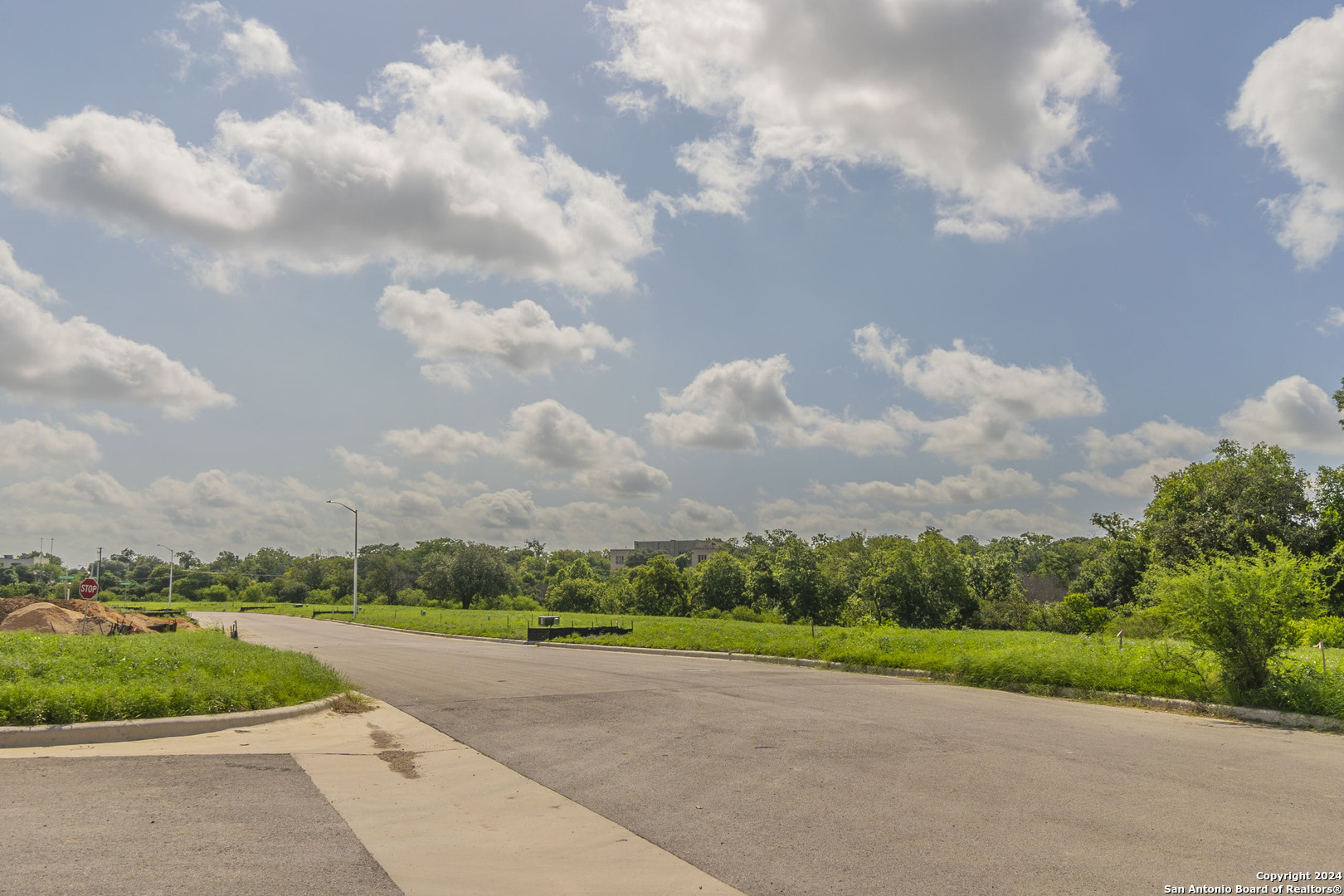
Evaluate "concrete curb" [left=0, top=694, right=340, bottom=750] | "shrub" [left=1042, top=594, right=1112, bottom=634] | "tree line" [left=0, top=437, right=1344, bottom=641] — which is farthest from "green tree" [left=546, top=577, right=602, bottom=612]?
"concrete curb" [left=0, top=694, right=340, bottom=750]

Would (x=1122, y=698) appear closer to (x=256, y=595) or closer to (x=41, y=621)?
(x=41, y=621)

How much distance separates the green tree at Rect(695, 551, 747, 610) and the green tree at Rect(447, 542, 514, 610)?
3189 cm

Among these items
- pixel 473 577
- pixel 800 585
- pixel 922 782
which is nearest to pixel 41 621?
pixel 922 782

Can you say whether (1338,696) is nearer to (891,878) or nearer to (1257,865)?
(1257,865)

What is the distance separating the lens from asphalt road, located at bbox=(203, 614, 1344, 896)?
5570 mm

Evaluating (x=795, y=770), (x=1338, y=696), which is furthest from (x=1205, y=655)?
(x=795, y=770)

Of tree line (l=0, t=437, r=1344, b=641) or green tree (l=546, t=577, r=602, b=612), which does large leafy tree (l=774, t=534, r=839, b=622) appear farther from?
green tree (l=546, t=577, r=602, b=612)

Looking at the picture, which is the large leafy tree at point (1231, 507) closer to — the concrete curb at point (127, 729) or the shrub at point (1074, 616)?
the shrub at point (1074, 616)

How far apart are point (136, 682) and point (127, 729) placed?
1.65 metres

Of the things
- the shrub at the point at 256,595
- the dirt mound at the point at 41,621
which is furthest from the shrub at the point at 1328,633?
the shrub at the point at 256,595

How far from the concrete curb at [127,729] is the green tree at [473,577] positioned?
262ft

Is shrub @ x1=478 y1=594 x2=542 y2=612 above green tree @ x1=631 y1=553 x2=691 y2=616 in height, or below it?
below

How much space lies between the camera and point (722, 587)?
6562cm

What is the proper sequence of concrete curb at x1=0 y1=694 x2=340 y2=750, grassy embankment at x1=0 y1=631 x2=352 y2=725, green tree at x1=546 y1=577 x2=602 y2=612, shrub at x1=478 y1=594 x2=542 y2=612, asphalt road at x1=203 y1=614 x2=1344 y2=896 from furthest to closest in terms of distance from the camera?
shrub at x1=478 y1=594 x2=542 y2=612, green tree at x1=546 y1=577 x2=602 y2=612, grassy embankment at x1=0 y1=631 x2=352 y2=725, concrete curb at x1=0 y1=694 x2=340 y2=750, asphalt road at x1=203 y1=614 x2=1344 y2=896
